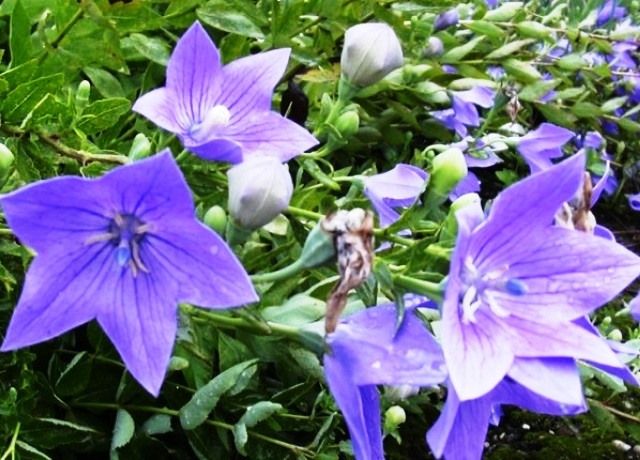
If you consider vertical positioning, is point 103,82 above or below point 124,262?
below

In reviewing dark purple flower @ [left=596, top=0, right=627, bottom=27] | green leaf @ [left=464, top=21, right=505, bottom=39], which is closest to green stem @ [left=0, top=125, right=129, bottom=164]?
green leaf @ [left=464, top=21, right=505, bottom=39]

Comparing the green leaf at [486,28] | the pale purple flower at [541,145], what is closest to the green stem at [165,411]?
the pale purple flower at [541,145]

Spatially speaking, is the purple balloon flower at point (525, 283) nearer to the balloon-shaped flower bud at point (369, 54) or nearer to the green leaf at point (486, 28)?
the balloon-shaped flower bud at point (369, 54)

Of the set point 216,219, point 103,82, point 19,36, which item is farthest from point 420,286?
point 103,82

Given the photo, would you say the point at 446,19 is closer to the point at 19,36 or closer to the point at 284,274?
the point at 19,36

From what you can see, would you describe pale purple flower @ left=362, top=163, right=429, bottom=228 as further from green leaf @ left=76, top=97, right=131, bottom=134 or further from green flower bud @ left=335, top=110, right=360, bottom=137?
green leaf @ left=76, top=97, right=131, bottom=134

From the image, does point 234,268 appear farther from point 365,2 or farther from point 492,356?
point 365,2

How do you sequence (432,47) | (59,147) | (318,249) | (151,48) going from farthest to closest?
(432,47) < (151,48) < (59,147) < (318,249)
